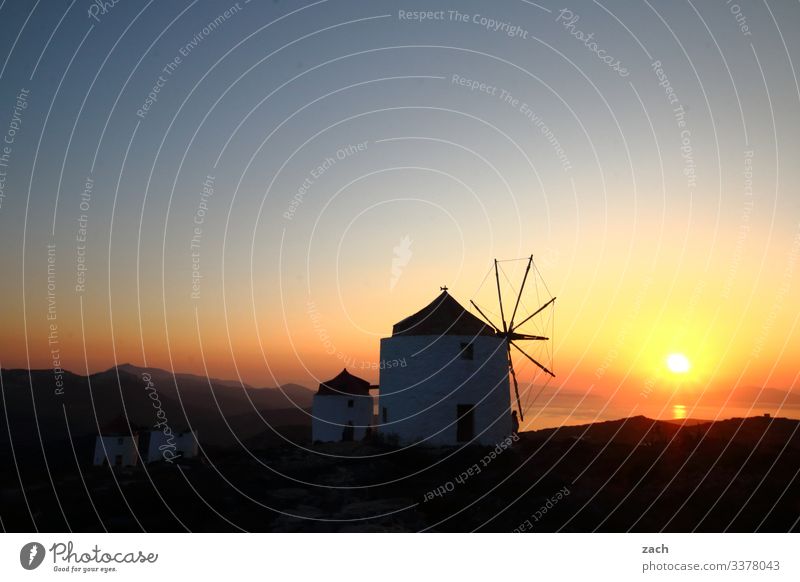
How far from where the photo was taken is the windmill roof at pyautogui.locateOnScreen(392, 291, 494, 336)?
30.7 metres

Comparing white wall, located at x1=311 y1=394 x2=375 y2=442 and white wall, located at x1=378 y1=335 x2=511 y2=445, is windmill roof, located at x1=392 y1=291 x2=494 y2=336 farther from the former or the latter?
white wall, located at x1=311 y1=394 x2=375 y2=442

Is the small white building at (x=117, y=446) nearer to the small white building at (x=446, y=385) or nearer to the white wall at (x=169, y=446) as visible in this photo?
the white wall at (x=169, y=446)

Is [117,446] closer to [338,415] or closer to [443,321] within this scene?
[338,415]

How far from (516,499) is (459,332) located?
10782 mm

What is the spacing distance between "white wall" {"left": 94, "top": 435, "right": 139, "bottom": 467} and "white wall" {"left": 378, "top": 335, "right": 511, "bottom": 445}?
26224 millimetres

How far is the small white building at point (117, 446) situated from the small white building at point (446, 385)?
2597 centimetres

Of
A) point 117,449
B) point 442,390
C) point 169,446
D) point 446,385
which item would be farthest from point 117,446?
point 446,385

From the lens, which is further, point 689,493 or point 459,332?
point 459,332

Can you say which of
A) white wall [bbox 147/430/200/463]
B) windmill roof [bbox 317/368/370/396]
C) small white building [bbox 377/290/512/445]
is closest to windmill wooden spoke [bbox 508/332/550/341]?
small white building [bbox 377/290/512/445]

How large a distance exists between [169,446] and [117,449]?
4605mm
